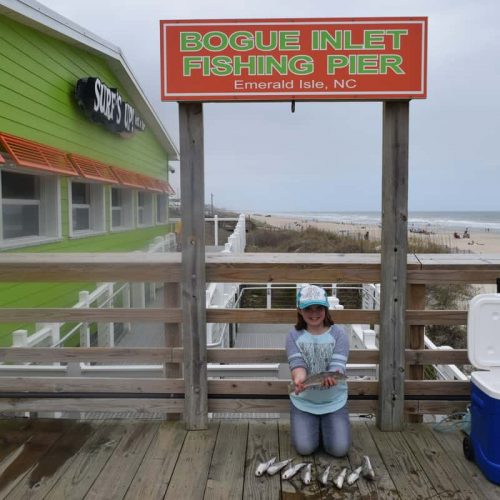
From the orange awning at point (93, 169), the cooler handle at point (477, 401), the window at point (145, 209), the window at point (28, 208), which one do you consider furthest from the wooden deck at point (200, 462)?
the window at point (145, 209)

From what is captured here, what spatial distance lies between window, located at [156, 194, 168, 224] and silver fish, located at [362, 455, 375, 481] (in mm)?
11701

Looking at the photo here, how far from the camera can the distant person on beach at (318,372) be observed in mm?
2600

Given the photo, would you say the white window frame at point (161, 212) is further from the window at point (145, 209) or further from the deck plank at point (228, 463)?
the deck plank at point (228, 463)

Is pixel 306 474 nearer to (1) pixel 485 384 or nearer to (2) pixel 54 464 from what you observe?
(1) pixel 485 384

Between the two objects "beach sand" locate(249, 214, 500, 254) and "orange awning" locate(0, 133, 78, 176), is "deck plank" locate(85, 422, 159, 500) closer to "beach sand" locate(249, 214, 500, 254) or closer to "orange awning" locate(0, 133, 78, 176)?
"orange awning" locate(0, 133, 78, 176)

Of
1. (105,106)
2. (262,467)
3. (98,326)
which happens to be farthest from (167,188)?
(262,467)

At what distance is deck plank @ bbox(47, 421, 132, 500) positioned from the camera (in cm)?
230

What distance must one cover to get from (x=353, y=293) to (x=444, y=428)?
7482 millimetres

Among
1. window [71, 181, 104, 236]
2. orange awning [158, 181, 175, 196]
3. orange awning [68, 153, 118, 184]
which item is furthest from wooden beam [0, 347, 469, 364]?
orange awning [158, 181, 175, 196]

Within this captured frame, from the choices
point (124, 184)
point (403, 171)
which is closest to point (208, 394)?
point (403, 171)

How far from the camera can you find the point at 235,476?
243 centimetres

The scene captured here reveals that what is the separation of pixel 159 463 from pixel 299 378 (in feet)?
2.84

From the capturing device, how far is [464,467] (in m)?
2.50

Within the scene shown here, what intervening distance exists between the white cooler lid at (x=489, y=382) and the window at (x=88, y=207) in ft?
21.8
